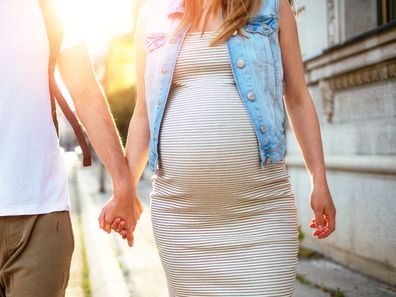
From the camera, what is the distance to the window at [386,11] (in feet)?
18.4

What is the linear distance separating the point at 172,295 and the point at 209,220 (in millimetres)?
347

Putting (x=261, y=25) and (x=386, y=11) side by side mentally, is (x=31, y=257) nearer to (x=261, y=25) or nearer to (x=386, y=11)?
(x=261, y=25)

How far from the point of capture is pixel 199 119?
2357mm

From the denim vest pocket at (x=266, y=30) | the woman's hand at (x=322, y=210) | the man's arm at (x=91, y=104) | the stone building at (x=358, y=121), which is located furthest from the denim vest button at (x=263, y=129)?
the stone building at (x=358, y=121)

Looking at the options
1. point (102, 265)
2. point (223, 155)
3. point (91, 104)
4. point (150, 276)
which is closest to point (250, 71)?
point (223, 155)

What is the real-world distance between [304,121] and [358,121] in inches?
128

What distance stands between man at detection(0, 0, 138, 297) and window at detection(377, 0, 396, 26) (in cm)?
412

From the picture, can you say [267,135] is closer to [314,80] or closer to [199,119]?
[199,119]

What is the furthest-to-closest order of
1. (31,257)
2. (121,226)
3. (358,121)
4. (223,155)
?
(358,121) → (121,226) → (223,155) → (31,257)

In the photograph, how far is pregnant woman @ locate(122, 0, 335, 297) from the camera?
7.71 ft

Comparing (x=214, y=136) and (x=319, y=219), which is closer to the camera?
(x=214, y=136)

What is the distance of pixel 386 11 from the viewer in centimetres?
578

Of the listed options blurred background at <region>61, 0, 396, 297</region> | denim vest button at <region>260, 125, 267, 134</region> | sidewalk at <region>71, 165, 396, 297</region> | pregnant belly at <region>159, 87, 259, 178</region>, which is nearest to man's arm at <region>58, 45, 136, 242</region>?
pregnant belly at <region>159, 87, 259, 178</region>

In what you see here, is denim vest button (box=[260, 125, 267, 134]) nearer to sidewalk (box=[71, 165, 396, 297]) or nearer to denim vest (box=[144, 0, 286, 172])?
denim vest (box=[144, 0, 286, 172])
